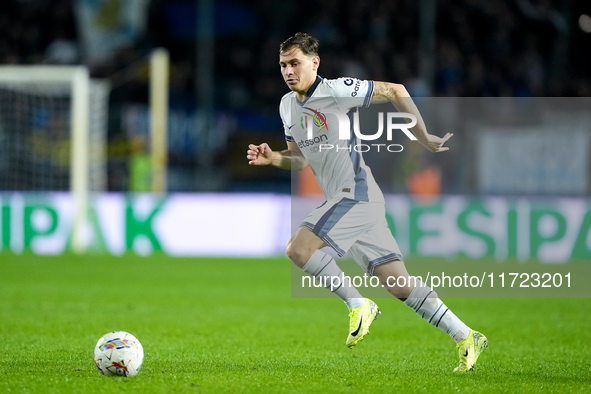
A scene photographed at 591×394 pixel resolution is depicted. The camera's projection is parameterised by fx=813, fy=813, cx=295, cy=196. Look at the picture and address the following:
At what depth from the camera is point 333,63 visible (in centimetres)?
1997

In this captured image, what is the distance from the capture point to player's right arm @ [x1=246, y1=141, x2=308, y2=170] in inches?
219

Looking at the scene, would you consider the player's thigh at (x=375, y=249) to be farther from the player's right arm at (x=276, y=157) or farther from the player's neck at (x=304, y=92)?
the player's neck at (x=304, y=92)

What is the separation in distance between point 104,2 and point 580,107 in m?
11.2

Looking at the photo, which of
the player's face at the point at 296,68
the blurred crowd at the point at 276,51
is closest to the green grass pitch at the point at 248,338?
the player's face at the point at 296,68

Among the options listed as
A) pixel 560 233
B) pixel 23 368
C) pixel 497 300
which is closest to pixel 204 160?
pixel 560 233

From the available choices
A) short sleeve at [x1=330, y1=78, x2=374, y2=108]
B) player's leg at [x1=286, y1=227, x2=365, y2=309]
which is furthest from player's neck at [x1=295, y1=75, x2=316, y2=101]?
player's leg at [x1=286, y1=227, x2=365, y2=309]

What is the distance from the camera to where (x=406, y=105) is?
524 cm

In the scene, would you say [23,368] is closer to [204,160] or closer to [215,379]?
[215,379]

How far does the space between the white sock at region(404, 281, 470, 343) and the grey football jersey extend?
702mm

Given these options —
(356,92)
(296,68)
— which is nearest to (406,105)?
(356,92)

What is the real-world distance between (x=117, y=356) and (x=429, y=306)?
2038 millimetres

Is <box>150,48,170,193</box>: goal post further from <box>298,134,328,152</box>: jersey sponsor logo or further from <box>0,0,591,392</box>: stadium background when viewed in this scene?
<box>298,134,328,152</box>: jersey sponsor logo

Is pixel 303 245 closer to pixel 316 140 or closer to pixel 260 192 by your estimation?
pixel 316 140

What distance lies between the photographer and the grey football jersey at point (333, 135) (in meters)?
5.43
